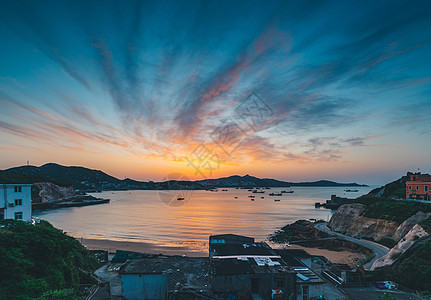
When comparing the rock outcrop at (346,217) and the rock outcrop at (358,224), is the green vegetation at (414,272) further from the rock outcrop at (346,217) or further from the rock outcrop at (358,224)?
the rock outcrop at (346,217)

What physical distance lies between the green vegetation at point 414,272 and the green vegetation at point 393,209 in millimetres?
20369

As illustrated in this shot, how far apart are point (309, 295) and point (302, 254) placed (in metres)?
10.8

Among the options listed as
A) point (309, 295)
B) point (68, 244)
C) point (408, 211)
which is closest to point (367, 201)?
point (408, 211)

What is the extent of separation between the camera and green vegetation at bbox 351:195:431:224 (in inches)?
1737

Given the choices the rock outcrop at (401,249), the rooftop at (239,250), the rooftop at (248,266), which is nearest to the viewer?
the rooftop at (248,266)

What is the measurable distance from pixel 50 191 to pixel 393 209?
15667 centimetres

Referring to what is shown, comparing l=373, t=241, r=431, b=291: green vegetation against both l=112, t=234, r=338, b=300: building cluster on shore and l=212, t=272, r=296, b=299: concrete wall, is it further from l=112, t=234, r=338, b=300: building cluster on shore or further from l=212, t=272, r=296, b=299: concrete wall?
l=212, t=272, r=296, b=299: concrete wall

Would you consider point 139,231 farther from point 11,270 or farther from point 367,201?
point 367,201

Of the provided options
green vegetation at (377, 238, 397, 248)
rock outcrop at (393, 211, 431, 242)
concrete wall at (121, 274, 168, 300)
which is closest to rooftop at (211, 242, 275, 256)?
concrete wall at (121, 274, 168, 300)

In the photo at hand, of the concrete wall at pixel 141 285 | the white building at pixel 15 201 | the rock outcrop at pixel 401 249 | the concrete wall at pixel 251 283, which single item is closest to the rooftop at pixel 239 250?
the concrete wall at pixel 251 283

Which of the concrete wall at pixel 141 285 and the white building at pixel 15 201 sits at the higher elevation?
the white building at pixel 15 201

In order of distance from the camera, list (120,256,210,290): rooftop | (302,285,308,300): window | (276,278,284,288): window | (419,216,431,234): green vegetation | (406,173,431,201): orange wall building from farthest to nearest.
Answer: (406,173,431,201): orange wall building, (419,216,431,234): green vegetation, (302,285,308,300): window, (120,256,210,290): rooftop, (276,278,284,288): window

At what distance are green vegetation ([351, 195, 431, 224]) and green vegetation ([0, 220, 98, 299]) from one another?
175 ft

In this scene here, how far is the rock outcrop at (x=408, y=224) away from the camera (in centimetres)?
4009
